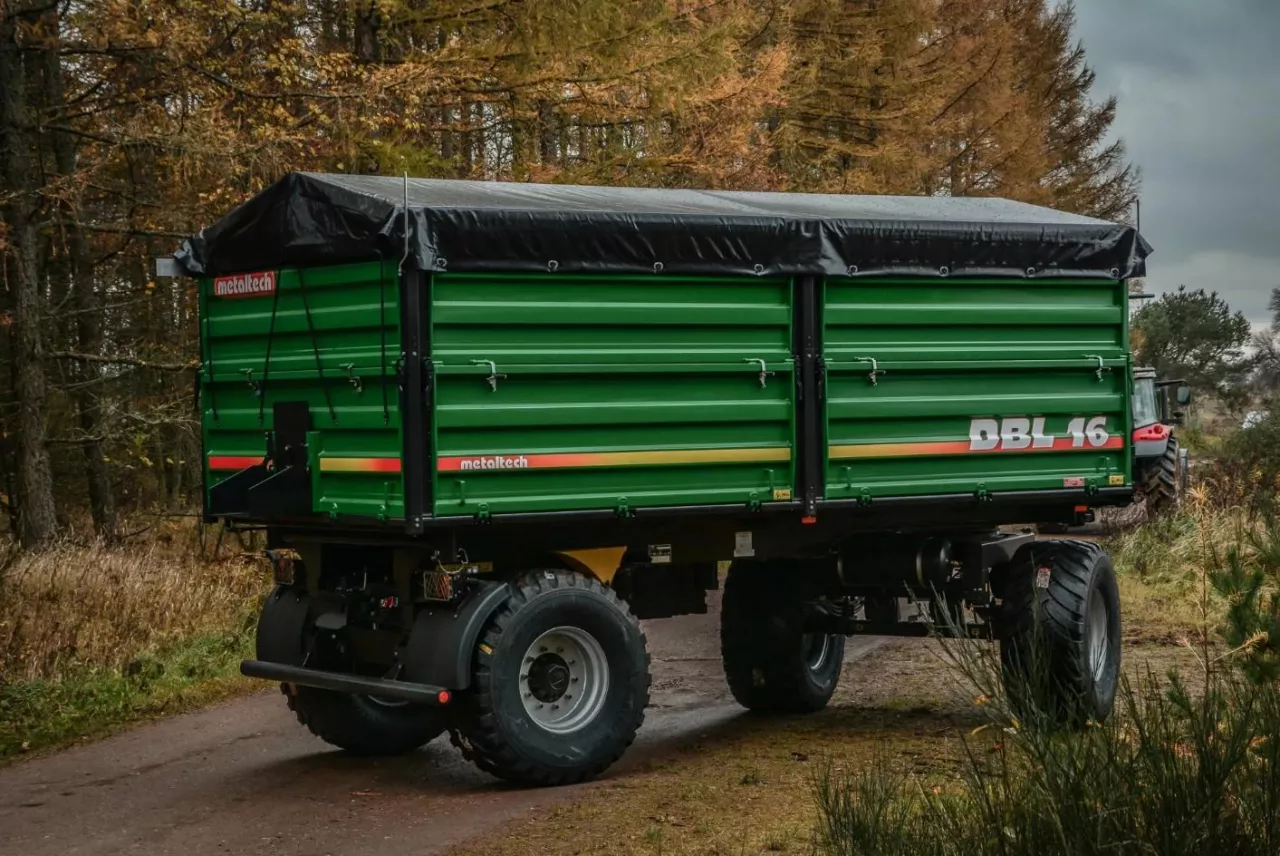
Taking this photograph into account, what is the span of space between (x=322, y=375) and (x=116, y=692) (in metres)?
3.55

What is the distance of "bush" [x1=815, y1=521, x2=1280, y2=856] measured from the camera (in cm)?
456

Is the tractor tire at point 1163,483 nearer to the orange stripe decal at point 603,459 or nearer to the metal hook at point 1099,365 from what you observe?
the metal hook at point 1099,365

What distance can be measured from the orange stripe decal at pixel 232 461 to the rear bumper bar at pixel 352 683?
112 centimetres

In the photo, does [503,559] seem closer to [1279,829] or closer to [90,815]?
[90,815]

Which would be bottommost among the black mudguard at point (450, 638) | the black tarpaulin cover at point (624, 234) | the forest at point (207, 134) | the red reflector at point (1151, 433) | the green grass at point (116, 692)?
the green grass at point (116, 692)

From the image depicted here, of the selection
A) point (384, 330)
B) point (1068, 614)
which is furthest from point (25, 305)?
point (1068, 614)

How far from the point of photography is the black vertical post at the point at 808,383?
8867mm

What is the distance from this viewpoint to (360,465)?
8.07 meters

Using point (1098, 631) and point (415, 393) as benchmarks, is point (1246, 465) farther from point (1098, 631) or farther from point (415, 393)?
point (415, 393)

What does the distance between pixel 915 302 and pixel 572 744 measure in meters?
3.21

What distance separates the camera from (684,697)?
1097cm

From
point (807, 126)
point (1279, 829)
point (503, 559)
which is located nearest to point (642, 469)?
point (503, 559)

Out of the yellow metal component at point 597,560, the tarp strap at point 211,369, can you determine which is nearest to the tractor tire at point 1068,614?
the yellow metal component at point 597,560

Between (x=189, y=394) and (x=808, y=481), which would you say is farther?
(x=189, y=394)
